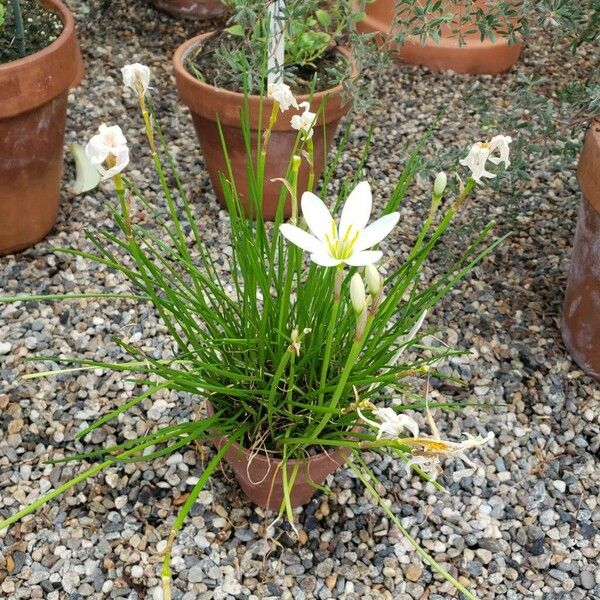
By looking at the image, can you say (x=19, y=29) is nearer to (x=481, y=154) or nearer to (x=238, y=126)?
(x=238, y=126)

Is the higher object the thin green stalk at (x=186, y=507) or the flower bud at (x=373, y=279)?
the flower bud at (x=373, y=279)

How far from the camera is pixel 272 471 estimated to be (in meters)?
1.23

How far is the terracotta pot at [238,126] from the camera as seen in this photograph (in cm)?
185

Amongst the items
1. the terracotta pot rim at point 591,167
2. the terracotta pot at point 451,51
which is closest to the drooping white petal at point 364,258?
the terracotta pot rim at point 591,167

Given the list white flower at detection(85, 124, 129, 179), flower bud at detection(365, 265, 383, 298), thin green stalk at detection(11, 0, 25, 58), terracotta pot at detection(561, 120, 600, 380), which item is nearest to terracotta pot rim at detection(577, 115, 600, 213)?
terracotta pot at detection(561, 120, 600, 380)

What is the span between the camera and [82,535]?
1.37 metres

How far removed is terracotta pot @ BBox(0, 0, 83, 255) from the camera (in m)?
1.68

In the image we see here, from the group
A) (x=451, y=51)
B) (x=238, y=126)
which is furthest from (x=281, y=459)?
(x=451, y=51)

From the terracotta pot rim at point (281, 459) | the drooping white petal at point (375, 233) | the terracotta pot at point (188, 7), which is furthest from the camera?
the terracotta pot at point (188, 7)

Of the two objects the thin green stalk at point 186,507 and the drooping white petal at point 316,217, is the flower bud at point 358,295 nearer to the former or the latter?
the drooping white petal at point 316,217

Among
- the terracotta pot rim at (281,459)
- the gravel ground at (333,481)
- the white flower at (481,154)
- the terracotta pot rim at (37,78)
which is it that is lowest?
the gravel ground at (333,481)

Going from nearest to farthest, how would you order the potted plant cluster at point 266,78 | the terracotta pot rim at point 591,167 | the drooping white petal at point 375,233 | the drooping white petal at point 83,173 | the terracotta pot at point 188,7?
the drooping white petal at point 375,233 < the terracotta pot rim at point 591,167 < the potted plant cluster at point 266,78 < the drooping white petal at point 83,173 < the terracotta pot at point 188,7

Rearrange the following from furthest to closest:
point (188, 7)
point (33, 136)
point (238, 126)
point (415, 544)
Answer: point (188, 7) → point (238, 126) → point (33, 136) → point (415, 544)

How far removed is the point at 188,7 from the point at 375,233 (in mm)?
2320
